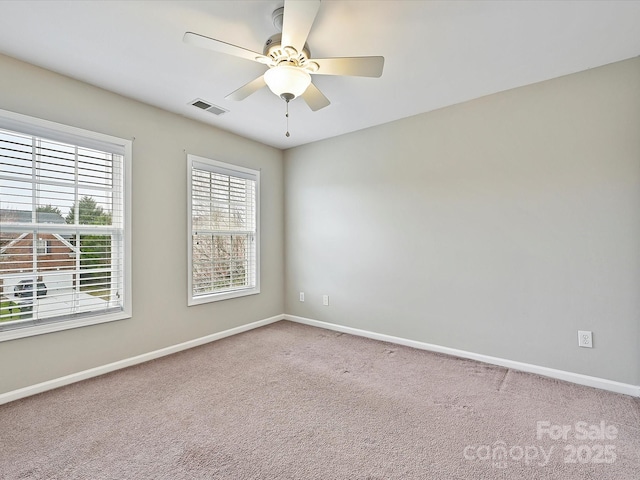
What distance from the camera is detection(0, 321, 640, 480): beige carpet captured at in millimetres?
1580

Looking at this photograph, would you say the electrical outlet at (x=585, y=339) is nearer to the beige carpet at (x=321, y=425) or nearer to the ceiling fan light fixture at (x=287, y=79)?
the beige carpet at (x=321, y=425)

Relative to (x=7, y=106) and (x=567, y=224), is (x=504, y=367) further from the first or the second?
(x=7, y=106)

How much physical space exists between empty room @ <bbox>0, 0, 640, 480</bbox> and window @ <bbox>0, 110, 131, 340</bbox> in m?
0.02

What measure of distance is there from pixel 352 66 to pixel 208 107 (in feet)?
5.77

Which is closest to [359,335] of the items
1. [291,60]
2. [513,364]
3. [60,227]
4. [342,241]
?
[342,241]

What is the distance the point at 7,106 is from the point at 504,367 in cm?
434

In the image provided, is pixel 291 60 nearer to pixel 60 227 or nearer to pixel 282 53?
pixel 282 53

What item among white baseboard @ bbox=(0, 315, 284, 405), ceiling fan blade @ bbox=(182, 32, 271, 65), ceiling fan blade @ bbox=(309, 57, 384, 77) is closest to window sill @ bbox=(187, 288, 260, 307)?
white baseboard @ bbox=(0, 315, 284, 405)

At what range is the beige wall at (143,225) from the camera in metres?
2.28

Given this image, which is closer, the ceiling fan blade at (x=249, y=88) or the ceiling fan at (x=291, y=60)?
the ceiling fan at (x=291, y=60)

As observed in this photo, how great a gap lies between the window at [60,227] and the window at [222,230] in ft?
2.31

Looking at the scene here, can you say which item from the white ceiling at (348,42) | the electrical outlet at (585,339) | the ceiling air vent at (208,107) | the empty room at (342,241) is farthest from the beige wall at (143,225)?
the electrical outlet at (585,339)

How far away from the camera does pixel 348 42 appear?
205cm

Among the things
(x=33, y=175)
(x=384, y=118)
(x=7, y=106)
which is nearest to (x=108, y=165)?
(x=33, y=175)
